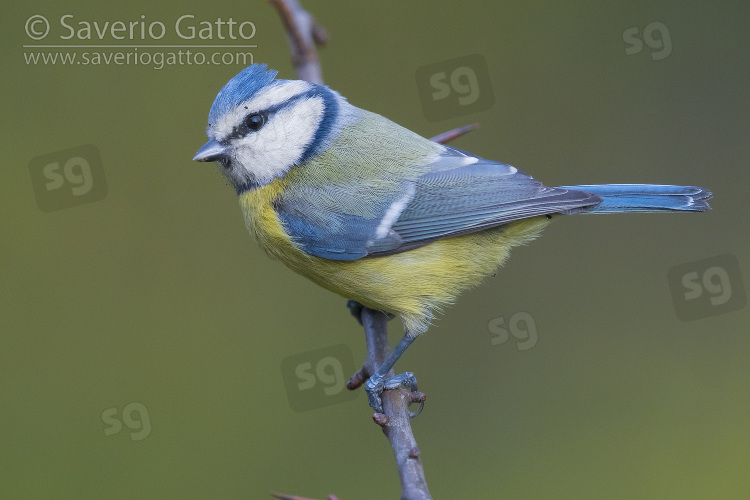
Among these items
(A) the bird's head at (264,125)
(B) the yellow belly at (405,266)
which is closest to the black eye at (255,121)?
(A) the bird's head at (264,125)

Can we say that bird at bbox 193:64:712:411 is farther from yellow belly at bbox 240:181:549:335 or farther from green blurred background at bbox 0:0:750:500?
green blurred background at bbox 0:0:750:500

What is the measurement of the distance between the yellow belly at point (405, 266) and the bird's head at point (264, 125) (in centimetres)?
7

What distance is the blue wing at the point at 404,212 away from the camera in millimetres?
2121

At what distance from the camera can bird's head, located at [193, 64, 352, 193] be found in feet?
6.88

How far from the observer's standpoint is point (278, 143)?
217 cm

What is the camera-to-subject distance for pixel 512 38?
3.62m

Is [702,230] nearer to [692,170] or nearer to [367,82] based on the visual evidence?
[692,170]

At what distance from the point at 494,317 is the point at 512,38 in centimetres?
133

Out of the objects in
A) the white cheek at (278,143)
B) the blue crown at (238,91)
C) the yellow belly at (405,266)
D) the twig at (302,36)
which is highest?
the twig at (302,36)

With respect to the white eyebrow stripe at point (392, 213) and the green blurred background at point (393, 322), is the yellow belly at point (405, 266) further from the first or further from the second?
the green blurred background at point (393, 322)

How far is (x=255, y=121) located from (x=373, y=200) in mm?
389

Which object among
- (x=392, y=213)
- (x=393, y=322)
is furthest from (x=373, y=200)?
(x=393, y=322)

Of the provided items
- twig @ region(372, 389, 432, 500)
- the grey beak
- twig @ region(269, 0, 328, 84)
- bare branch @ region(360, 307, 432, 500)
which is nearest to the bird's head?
the grey beak

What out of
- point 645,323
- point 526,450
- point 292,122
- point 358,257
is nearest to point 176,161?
point 292,122
